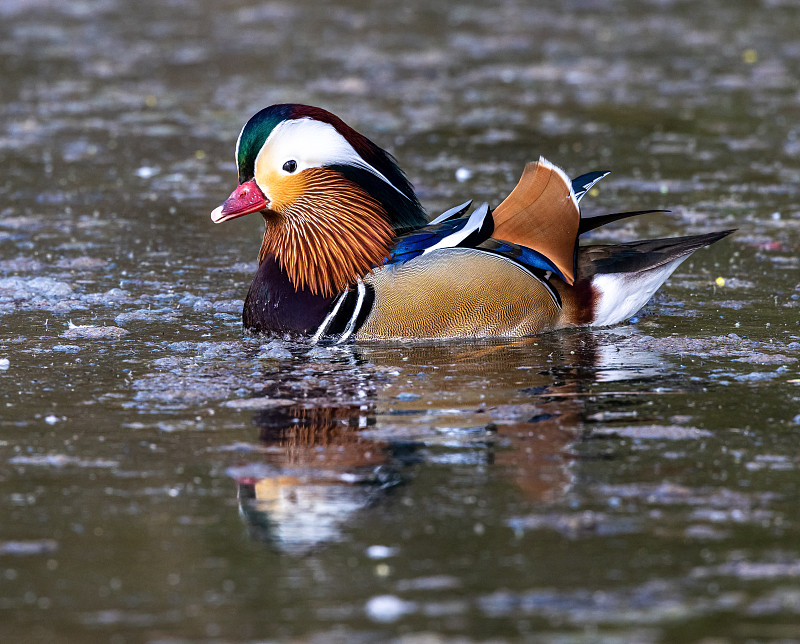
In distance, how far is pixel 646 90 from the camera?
40.7 ft

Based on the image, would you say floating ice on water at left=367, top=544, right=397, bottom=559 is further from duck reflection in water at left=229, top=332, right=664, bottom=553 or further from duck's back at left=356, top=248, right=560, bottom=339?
duck's back at left=356, top=248, right=560, bottom=339

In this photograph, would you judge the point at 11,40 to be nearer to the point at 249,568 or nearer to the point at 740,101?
the point at 740,101

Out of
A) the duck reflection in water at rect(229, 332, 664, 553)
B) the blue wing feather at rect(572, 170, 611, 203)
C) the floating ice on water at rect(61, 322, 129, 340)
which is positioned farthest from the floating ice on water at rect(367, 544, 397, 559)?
the blue wing feather at rect(572, 170, 611, 203)

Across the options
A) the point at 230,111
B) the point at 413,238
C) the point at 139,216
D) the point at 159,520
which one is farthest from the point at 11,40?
the point at 159,520

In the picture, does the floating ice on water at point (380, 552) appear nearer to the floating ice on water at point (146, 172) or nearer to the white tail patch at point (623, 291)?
the white tail patch at point (623, 291)

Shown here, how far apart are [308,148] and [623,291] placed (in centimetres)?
172

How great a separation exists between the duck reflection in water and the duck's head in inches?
20.1

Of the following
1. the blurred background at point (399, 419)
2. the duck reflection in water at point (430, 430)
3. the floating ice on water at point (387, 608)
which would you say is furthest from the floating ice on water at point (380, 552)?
the floating ice on water at point (387, 608)

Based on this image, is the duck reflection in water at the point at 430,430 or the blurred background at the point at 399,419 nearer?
the blurred background at the point at 399,419

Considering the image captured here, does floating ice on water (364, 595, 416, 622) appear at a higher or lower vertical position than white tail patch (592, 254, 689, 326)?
lower

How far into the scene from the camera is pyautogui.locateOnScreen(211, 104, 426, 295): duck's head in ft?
20.8

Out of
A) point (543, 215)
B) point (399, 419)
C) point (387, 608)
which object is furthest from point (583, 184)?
point (387, 608)

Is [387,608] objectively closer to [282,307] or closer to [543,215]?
[282,307]

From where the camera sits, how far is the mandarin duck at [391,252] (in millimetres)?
6270
